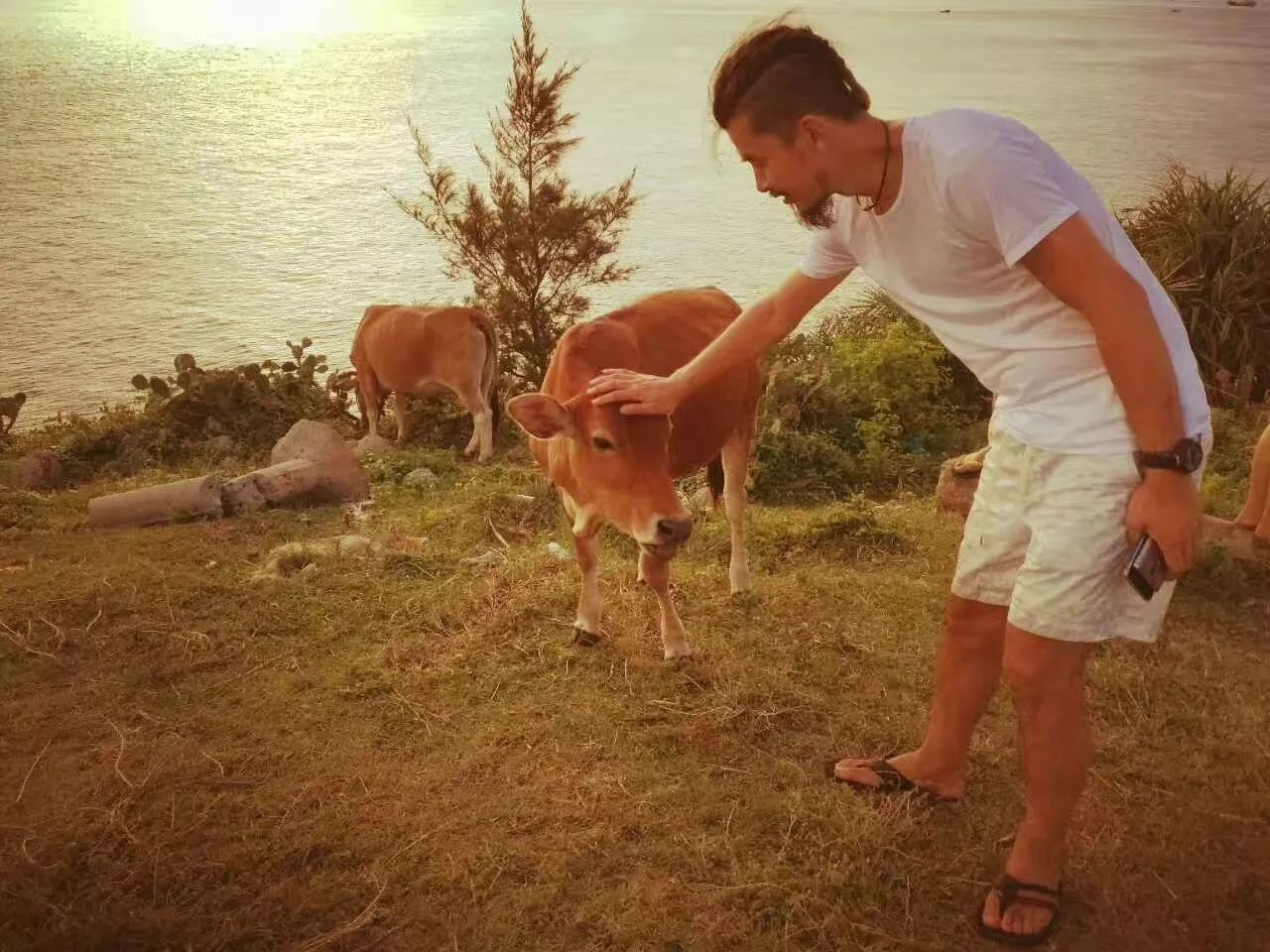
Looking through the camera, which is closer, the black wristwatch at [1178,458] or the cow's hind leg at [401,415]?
the black wristwatch at [1178,458]

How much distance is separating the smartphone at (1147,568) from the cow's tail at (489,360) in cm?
609

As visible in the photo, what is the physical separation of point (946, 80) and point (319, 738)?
1514cm

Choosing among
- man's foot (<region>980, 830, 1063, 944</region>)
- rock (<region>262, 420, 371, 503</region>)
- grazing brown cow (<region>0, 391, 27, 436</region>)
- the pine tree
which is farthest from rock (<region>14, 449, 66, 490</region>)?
man's foot (<region>980, 830, 1063, 944</region>)

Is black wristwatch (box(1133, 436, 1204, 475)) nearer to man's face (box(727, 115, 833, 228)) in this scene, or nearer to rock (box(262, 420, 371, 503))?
man's face (box(727, 115, 833, 228))

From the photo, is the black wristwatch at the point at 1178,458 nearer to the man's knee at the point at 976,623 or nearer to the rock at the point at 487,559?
the man's knee at the point at 976,623

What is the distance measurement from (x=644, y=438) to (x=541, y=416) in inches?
13.4

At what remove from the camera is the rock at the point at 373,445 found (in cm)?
756

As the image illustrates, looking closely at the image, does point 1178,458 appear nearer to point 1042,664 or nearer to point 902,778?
point 1042,664

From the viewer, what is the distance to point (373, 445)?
769 centimetres

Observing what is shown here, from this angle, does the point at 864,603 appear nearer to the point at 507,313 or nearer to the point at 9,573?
the point at 9,573

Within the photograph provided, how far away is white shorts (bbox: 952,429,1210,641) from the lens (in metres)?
2.00

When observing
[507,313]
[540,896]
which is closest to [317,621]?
[540,896]

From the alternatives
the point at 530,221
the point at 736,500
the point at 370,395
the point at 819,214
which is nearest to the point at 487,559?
the point at 736,500

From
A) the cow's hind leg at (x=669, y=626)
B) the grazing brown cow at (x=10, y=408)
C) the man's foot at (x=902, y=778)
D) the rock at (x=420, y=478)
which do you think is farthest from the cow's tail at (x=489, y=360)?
the man's foot at (x=902, y=778)
